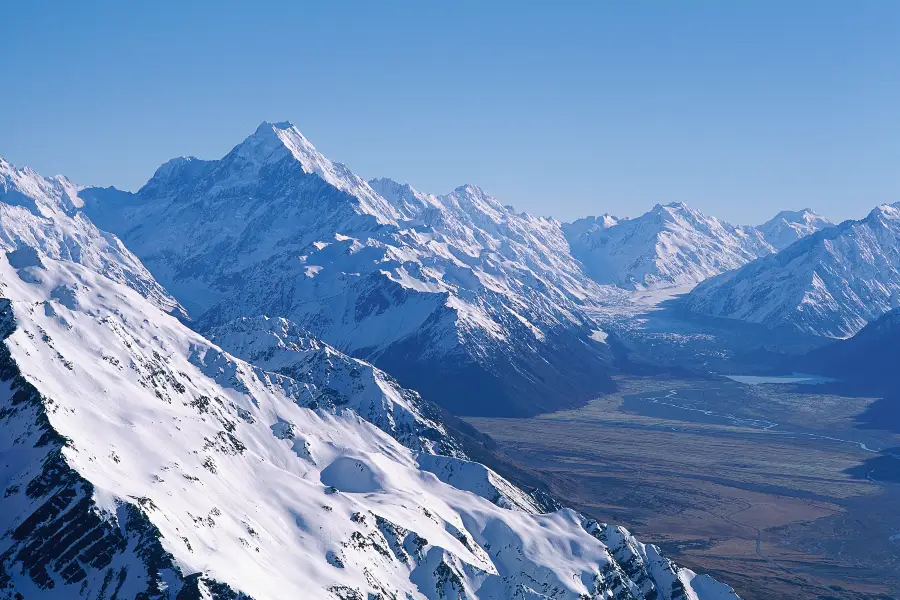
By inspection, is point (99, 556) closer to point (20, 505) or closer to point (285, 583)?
point (20, 505)

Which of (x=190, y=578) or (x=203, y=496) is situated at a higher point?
(x=203, y=496)

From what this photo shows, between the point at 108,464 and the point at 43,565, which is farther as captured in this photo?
the point at 108,464

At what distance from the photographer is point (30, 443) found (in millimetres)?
183000

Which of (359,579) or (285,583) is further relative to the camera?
(359,579)

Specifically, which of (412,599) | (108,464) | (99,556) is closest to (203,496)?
(108,464)

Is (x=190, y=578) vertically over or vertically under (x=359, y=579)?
over

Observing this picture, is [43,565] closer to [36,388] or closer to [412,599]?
[36,388]

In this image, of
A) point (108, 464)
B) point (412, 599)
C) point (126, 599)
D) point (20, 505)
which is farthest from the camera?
point (412, 599)

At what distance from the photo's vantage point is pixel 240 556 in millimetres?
178750

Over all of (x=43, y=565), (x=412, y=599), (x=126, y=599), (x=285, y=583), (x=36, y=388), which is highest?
(x=36, y=388)

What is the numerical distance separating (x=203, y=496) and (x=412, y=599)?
139 feet

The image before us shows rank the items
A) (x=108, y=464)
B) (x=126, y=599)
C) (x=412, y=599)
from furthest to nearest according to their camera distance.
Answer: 1. (x=412, y=599)
2. (x=108, y=464)
3. (x=126, y=599)

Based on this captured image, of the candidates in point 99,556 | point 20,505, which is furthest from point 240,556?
point 20,505

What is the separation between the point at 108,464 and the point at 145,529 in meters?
24.5
